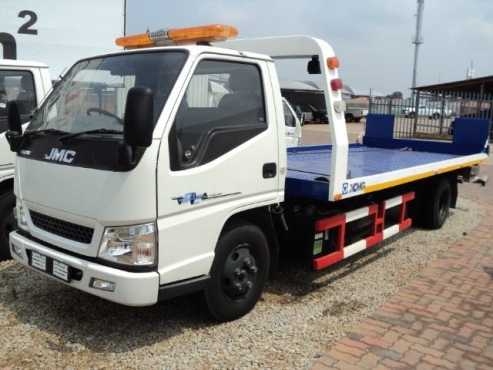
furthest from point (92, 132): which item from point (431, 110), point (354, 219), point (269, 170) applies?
point (431, 110)

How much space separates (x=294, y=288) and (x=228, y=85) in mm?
2188

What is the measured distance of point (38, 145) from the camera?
12.7 feet

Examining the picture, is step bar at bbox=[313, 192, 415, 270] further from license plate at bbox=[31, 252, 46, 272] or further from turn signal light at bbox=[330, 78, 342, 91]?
license plate at bbox=[31, 252, 46, 272]

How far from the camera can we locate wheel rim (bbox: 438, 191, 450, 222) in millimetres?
7708

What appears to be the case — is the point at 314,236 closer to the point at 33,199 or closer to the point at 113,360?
the point at 113,360

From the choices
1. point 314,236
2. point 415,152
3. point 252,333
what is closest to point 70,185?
point 252,333

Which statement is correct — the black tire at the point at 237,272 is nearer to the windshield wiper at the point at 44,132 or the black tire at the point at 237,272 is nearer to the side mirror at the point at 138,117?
the side mirror at the point at 138,117

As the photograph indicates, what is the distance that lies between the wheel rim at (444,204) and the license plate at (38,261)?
230 inches

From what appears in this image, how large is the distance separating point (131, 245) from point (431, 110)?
22908mm

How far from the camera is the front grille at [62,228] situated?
355 centimetres

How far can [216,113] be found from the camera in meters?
3.87

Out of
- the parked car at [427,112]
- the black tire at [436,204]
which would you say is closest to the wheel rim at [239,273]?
the black tire at [436,204]

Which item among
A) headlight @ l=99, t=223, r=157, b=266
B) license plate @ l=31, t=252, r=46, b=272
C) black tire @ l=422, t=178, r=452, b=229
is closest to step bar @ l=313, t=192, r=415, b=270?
black tire @ l=422, t=178, r=452, b=229

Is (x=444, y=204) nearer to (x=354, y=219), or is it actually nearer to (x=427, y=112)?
(x=354, y=219)
